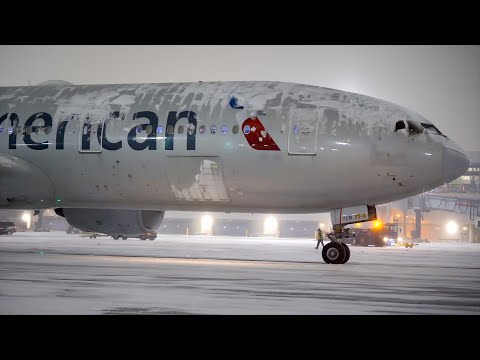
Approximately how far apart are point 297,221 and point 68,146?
105m

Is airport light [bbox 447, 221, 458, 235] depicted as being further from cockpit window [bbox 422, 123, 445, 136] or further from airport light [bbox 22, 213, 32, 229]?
cockpit window [bbox 422, 123, 445, 136]

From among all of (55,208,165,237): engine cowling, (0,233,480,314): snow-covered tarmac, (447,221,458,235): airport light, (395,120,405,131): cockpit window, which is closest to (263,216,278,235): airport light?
(447,221,458,235): airport light

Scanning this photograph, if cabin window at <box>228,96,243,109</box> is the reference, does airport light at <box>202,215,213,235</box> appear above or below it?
below

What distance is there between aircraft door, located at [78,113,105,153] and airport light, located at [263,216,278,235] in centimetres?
10067

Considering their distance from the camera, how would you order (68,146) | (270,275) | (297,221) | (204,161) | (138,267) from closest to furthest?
(270,275)
(138,267)
(204,161)
(68,146)
(297,221)

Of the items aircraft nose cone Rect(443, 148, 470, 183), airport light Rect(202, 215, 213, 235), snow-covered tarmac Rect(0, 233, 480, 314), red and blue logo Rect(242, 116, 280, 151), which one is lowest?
snow-covered tarmac Rect(0, 233, 480, 314)

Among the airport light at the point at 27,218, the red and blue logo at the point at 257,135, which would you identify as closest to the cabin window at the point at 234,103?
the red and blue logo at the point at 257,135

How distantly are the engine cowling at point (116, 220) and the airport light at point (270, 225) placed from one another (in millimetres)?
97663

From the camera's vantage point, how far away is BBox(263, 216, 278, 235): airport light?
123 m

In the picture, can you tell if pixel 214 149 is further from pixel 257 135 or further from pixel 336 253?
pixel 336 253

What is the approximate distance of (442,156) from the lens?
19.8 m

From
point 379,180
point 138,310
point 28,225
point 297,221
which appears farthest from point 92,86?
point 297,221

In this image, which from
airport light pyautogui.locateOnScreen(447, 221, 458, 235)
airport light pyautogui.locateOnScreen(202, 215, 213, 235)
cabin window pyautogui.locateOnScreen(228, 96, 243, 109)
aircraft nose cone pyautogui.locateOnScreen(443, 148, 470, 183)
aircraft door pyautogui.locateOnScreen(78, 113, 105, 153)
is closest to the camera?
aircraft nose cone pyautogui.locateOnScreen(443, 148, 470, 183)

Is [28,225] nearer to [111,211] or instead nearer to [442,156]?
[111,211]
